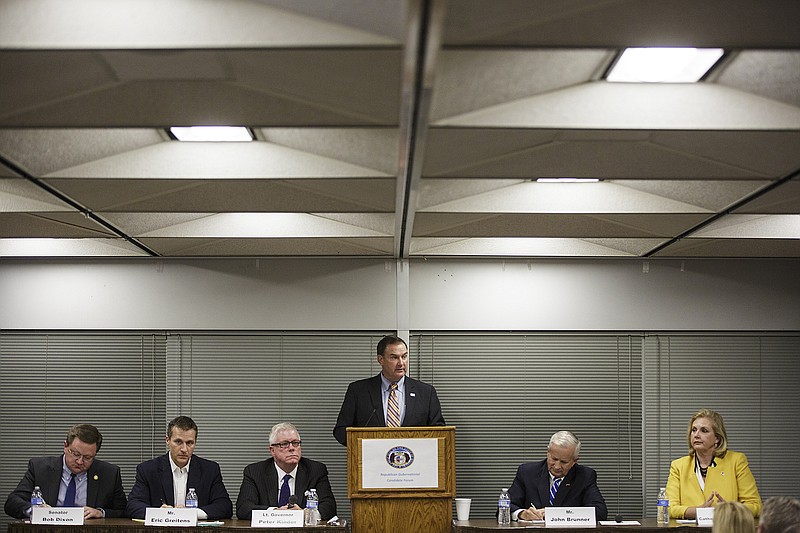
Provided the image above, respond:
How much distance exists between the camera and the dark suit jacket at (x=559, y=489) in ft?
21.5

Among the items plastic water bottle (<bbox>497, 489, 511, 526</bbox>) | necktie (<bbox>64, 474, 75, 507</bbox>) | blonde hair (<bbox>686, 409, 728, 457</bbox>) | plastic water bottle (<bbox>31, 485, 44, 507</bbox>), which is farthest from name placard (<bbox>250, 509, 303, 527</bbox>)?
blonde hair (<bbox>686, 409, 728, 457</bbox>)

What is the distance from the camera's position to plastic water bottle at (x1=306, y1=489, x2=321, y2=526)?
19.3 feet

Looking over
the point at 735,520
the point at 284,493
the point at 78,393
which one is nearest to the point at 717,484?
the point at 284,493

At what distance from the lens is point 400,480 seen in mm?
5969

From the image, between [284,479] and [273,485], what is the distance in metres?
0.08

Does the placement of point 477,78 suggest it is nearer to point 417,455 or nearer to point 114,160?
point 114,160

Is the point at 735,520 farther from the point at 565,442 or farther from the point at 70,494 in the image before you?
the point at 70,494

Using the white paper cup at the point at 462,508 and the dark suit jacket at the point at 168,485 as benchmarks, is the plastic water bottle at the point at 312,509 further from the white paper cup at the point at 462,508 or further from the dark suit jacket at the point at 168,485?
the white paper cup at the point at 462,508

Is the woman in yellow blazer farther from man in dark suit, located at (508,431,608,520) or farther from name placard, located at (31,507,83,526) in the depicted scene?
name placard, located at (31,507,83,526)

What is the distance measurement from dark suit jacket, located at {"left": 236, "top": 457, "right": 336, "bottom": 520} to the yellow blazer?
221cm

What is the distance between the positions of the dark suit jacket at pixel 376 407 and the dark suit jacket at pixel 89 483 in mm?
1570

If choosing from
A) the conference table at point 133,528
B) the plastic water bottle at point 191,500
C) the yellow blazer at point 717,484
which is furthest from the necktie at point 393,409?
the yellow blazer at point 717,484

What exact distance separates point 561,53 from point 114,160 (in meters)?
2.46

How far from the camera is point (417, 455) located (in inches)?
236
